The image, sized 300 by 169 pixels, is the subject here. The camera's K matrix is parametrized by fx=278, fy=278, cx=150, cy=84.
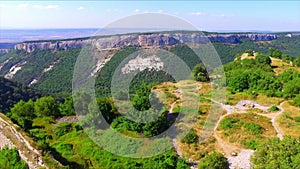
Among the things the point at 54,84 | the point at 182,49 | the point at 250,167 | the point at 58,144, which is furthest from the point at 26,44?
the point at 250,167

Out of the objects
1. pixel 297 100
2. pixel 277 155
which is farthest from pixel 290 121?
pixel 277 155

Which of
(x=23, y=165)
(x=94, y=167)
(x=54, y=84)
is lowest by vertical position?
(x=54, y=84)

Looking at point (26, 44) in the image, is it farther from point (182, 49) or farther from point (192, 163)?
point (192, 163)

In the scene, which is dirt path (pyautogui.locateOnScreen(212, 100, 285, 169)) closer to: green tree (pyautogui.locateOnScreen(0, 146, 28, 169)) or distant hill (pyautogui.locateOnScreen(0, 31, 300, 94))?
green tree (pyautogui.locateOnScreen(0, 146, 28, 169))

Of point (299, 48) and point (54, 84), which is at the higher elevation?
point (299, 48)

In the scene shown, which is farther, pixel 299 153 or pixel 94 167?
pixel 94 167

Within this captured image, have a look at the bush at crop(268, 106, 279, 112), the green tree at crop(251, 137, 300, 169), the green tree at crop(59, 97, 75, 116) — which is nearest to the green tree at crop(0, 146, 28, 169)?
the green tree at crop(59, 97, 75, 116)

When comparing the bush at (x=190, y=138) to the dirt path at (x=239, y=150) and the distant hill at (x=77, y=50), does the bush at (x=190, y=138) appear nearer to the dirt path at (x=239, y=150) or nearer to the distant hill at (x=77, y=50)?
the dirt path at (x=239, y=150)

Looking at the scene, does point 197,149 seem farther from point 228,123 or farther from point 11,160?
point 11,160
